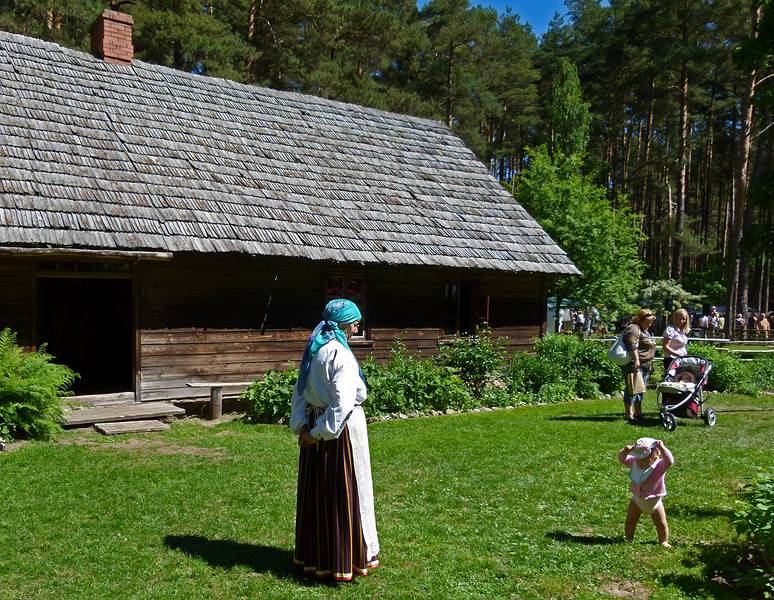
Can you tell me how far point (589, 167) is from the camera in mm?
44812

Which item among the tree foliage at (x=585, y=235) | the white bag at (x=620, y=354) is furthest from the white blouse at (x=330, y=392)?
the tree foliage at (x=585, y=235)

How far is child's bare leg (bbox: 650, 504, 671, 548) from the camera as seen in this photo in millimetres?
5449

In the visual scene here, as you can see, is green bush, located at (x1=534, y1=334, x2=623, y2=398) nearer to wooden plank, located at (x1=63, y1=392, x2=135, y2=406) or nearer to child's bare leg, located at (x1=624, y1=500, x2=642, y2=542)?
wooden plank, located at (x1=63, y1=392, x2=135, y2=406)

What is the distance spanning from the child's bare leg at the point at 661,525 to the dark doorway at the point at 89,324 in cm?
1208

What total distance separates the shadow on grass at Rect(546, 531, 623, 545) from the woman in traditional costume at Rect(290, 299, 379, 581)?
5.74ft

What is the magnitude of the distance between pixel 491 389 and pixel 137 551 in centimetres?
927

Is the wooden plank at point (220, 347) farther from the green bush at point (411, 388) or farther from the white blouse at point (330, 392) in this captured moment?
the white blouse at point (330, 392)

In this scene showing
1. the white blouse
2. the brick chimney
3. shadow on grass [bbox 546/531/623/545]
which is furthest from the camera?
the brick chimney

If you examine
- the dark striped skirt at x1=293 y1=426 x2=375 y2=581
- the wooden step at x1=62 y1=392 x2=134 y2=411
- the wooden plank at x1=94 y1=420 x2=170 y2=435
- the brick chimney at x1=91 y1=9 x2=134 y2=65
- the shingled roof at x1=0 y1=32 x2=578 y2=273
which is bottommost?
the wooden plank at x1=94 y1=420 x2=170 y2=435

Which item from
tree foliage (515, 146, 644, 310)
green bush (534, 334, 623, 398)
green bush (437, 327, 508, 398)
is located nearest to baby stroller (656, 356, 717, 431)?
green bush (437, 327, 508, 398)

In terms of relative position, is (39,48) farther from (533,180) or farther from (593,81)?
(593,81)

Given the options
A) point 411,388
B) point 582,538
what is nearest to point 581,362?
point 411,388

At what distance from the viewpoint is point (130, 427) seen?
32.8ft

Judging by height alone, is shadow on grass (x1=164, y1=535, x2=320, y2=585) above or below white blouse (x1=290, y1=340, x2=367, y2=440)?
below
